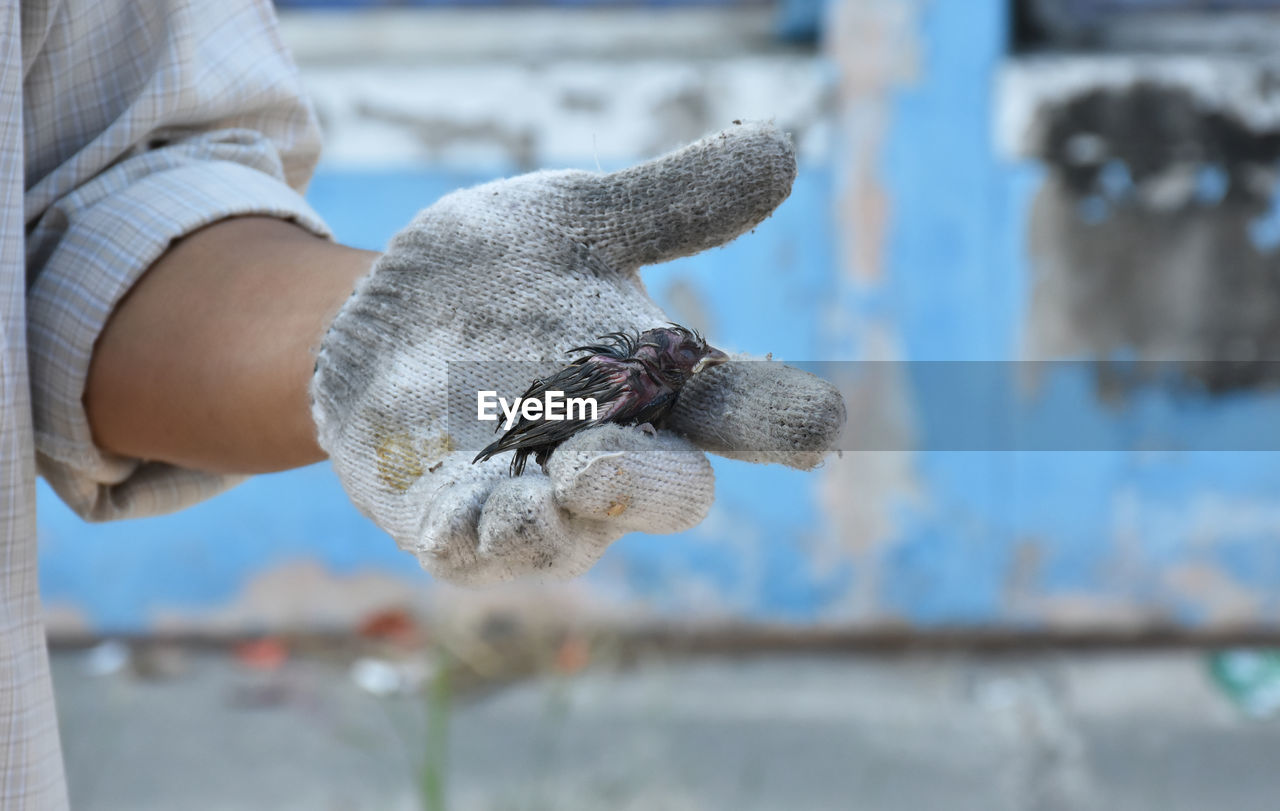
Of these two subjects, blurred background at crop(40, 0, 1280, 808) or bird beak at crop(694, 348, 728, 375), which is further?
blurred background at crop(40, 0, 1280, 808)

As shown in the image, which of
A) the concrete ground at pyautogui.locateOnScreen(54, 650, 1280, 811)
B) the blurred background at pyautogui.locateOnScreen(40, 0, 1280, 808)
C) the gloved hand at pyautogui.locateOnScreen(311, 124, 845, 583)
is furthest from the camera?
the blurred background at pyautogui.locateOnScreen(40, 0, 1280, 808)

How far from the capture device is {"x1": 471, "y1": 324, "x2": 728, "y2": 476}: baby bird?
65cm

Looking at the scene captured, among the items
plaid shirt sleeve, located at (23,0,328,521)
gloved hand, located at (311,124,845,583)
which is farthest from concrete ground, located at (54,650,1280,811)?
gloved hand, located at (311,124,845,583)

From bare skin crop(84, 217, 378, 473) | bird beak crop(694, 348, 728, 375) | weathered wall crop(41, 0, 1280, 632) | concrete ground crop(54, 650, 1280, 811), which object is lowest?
concrete ground crop(54, 650, 1280, 811)

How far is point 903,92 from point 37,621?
222cm

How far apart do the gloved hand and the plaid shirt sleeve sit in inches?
9.3

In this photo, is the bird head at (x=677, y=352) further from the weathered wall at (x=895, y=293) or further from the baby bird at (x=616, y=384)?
the weathered wall at (x=895, y=293)

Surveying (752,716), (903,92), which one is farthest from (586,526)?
(903,92)

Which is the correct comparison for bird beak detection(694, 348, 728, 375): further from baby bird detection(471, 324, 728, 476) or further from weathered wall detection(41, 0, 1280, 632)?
weathered wall detection(41, 0, 1280, 632)

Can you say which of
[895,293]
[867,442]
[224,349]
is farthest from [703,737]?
[224,349]

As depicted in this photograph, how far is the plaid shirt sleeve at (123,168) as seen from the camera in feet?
2.84

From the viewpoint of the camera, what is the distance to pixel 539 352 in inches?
27.4

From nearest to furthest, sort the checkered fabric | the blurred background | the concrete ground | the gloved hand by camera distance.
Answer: the gloved hand → the checkered fabric → the concrete ground → the blurred background

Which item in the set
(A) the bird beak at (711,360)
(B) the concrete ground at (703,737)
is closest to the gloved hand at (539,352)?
(A) the bird beak at (711,360)
